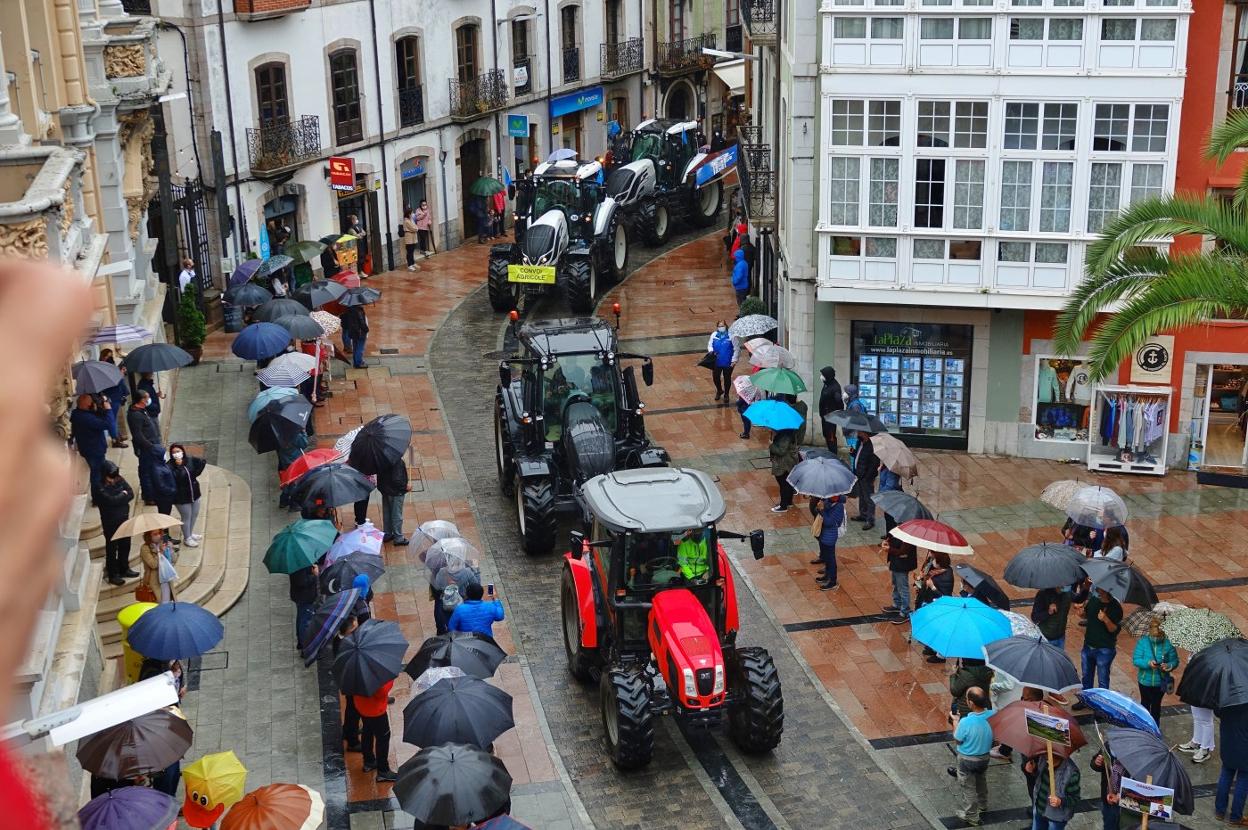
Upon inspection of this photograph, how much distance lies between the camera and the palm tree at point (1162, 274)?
17.6 meters

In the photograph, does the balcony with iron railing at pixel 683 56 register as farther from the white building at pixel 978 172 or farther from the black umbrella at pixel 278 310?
the white building at pixel 978 172

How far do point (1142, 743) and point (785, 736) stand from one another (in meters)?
4.16

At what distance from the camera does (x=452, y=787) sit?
12.0m

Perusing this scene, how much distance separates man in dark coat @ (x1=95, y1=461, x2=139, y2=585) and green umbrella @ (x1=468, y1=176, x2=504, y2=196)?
25.6m

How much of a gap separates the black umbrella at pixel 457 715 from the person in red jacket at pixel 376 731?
1.19m

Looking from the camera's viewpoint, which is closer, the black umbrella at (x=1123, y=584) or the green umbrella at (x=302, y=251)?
the black umbrella at (x=1123, y=584)

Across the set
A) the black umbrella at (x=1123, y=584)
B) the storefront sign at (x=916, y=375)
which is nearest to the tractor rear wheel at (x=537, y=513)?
the storefront sign at (x=916, y=375)

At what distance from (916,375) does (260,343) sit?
423 inches

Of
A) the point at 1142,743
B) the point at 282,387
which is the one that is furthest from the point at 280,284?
the point at 1142,743

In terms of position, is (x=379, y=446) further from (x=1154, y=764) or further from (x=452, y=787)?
(x=1154, y=764)

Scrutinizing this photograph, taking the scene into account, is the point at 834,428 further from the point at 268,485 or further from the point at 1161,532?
the point at 268,485

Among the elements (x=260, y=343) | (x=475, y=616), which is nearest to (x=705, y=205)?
(x=260, y=343)

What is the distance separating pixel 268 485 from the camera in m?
23.5

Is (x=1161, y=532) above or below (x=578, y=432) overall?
below
